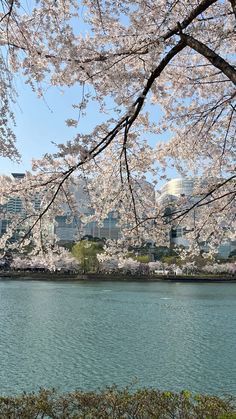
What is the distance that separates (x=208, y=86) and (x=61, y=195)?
9.16 feet

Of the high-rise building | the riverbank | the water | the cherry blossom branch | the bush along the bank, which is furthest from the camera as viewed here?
the riverbank

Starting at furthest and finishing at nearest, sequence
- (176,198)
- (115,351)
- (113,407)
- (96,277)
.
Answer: (96,277), (115,351), (176,198), (113,407)

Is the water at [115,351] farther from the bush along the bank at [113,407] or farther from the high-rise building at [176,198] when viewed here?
the high-rise building at [176,198]

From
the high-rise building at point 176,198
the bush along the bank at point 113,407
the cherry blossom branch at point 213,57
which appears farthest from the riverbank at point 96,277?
the cherry blossom branch at point 213,57

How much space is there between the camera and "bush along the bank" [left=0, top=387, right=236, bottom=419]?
290cm

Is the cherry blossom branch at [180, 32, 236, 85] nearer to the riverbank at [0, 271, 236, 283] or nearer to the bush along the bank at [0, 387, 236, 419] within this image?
the bush along the bank at [0, 387, 236, 419]

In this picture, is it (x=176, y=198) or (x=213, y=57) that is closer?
(x=213, y=57)

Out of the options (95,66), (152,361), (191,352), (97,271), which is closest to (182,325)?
(191,352)

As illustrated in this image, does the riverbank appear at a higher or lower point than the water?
higher

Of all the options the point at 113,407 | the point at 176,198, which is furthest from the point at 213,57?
the point at 176,198

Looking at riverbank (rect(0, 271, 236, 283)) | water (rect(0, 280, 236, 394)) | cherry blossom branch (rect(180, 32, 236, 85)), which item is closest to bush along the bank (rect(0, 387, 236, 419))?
water (rect(0, 280, 236, 394))

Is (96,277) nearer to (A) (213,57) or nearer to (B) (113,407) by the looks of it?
(B) (113,407)

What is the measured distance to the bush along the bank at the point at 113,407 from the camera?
2.90 meters

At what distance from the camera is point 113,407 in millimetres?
2990
